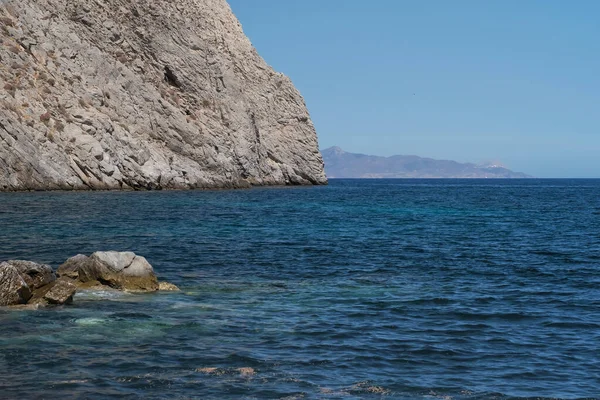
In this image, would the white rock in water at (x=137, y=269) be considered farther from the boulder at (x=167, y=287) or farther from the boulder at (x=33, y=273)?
the boulder at (x=33, y=273)

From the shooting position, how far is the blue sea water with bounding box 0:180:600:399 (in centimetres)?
1416

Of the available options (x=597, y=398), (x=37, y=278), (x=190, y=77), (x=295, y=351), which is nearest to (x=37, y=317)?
(x=37, y=278)

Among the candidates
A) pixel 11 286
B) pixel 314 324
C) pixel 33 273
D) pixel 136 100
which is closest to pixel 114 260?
pixel 33 273

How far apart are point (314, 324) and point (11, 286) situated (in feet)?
29.0

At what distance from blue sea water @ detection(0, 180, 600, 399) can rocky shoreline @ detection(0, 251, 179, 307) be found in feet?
2.67

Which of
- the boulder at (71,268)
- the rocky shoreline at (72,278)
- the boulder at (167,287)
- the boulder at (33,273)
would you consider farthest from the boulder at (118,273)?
the boulder at (33,273)

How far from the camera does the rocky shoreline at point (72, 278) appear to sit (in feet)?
68.3

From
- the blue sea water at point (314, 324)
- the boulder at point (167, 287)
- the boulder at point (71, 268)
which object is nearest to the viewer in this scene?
the blue sea water at point (314, 324)

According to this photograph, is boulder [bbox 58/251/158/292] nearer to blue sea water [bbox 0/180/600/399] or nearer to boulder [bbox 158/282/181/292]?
boulder [bbox 158/282/181/292]

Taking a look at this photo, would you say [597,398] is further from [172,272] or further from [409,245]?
[409,245]

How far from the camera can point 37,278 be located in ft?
72.5

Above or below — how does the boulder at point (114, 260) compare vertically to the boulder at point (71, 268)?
above

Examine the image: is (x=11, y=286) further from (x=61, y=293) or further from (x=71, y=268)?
(x=71, y=268)

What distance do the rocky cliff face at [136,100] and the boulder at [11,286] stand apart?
51777mm
